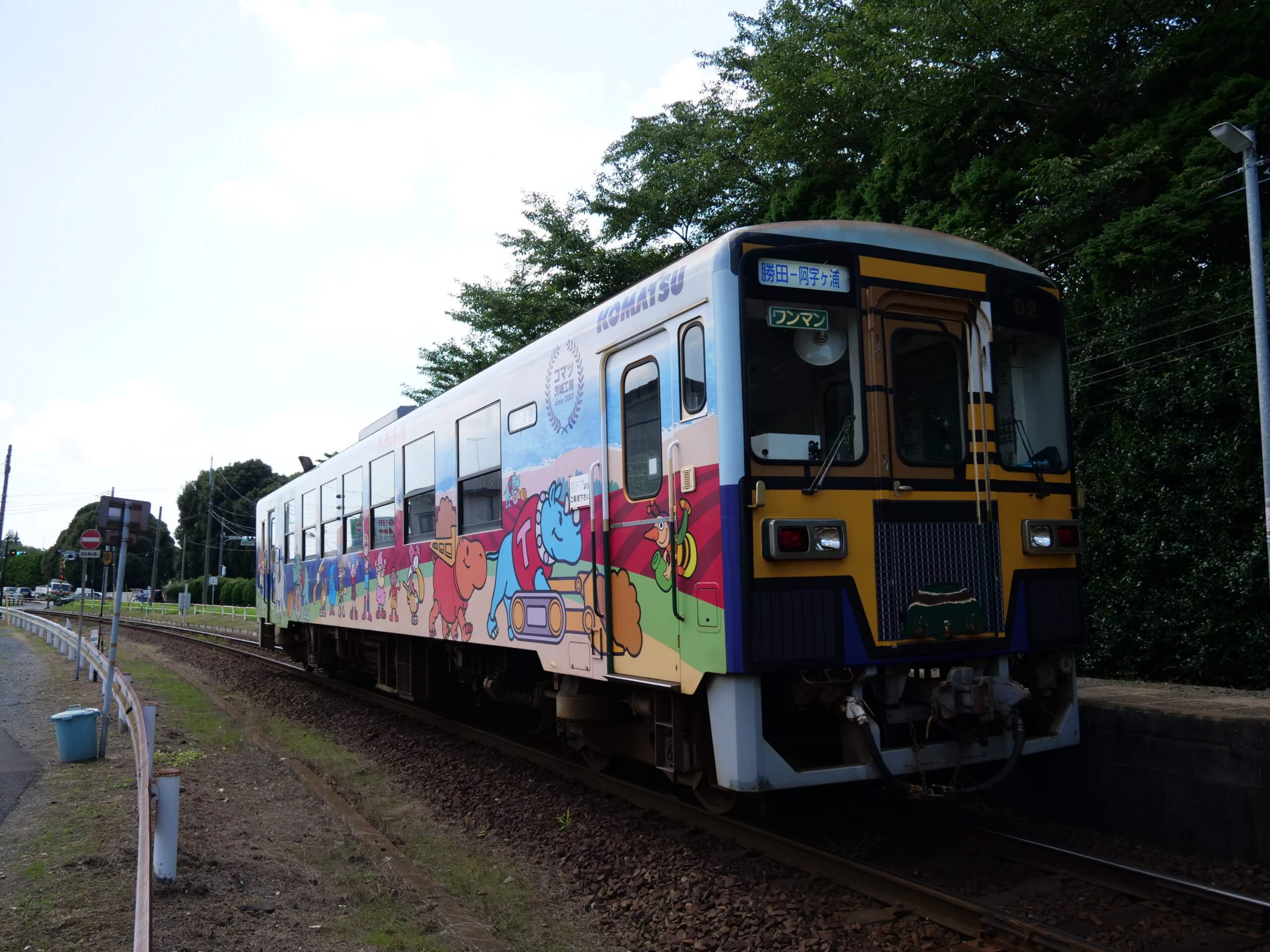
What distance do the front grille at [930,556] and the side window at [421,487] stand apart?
4651 mm

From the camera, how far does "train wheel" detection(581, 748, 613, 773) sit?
6918 millimetres

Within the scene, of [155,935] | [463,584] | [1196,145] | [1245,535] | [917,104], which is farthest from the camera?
[917,104]

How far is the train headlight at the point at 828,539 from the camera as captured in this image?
4867mm

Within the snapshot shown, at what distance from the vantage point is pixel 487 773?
26.2 ft

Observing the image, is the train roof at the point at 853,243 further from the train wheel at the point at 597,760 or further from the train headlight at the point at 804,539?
the train wheel at the point at 597,760

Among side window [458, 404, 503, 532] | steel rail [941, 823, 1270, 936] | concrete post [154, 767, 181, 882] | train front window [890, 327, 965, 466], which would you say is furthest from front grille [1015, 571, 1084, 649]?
concrete post [154, 767, 181, 882]

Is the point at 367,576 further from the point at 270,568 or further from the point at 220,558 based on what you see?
the point at 220,558

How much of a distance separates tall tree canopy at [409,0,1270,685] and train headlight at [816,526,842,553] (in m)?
6.98

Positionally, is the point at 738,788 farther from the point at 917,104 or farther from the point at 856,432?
the point at 917,104

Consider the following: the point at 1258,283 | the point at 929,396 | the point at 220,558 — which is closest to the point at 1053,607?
the point at 929,396

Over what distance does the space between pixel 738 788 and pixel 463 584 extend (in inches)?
151

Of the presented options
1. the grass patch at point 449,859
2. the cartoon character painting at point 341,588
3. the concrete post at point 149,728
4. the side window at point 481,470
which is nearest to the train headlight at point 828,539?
A: the grass patch at point 449,859

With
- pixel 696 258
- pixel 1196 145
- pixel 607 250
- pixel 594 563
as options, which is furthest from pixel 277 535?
pixel 1196 145

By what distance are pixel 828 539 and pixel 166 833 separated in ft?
12.3
